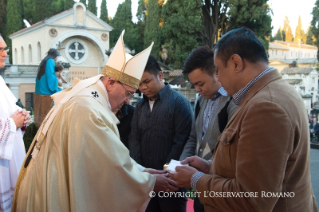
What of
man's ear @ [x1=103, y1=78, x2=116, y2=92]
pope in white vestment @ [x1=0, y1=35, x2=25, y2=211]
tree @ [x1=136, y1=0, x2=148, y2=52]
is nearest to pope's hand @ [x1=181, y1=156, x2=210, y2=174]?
man's ear @ [x1=103, y1=78, x2=116, y2=92]

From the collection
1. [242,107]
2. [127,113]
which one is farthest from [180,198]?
[242,107]

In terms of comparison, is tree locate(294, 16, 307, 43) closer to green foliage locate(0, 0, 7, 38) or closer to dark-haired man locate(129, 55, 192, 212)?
green foliage locate(0, 0, 7, 38)

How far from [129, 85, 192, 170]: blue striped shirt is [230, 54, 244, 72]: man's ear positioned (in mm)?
1537

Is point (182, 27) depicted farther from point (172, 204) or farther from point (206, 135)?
point (206, 135)

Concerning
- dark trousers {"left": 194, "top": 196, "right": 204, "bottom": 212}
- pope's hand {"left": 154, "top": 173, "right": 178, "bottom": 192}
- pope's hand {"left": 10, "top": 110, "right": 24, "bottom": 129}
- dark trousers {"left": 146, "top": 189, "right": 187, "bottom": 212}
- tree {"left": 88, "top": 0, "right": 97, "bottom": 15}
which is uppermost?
tree {"left": 88, "top": 0, "right": 97, "bottom": 15}

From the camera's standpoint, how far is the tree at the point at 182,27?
2052 centimetres

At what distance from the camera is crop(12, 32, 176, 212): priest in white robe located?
77.9 inches

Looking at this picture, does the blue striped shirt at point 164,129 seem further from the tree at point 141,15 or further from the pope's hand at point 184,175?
the tree at point 141,15

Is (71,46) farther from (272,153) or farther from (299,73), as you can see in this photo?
(272,153)

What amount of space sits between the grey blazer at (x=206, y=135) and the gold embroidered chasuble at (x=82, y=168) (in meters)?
0.75

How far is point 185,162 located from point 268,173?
2.99 ft

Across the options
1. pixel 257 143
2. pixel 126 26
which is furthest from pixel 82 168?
pixel 126 26

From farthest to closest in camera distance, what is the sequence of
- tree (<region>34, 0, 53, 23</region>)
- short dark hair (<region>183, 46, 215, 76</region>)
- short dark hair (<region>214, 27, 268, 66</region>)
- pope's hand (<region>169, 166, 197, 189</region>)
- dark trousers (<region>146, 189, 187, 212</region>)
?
tree (<region>34, 0, 53, 23</region>) → dark trousers (<region>146, 189, 187, 212</region>) → short dark hair (<region>183, 46, 215, 76</region>) → pope's hand (<region>169, 166, 197, 189</region>) → short dark hair (<region>214, 27, 268, 66</region>)

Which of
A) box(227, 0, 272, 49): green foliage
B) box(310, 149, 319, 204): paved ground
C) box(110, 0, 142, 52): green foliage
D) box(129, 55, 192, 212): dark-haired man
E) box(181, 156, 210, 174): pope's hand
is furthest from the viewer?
box(110, 0, 142, 52): green foliage
